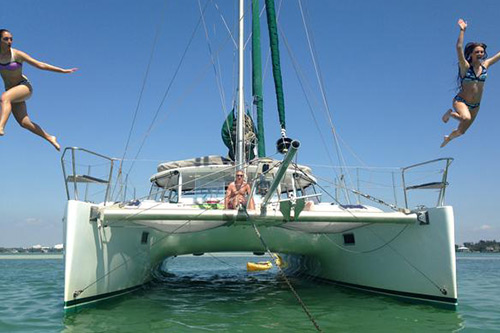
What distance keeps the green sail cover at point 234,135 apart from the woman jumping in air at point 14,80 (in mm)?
5343

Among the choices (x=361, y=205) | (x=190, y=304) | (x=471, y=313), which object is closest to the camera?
(x=471, y=313)

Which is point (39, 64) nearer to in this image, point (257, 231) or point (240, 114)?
point (257, 231)

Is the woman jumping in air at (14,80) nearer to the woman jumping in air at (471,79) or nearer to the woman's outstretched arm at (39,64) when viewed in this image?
the woman's outstretched arm at (39,64)

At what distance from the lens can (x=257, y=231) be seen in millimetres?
5918

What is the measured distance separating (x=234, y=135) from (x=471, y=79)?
5877 millimetres

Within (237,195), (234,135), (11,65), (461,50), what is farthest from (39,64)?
(234,135)

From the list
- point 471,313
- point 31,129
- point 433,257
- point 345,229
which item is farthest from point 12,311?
point 471,313

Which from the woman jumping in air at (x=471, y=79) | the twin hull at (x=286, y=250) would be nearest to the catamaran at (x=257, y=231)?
the twin hull at (x=286, y=250)

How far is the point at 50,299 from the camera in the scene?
7637 millimetres

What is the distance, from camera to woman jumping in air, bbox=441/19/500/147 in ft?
12.4

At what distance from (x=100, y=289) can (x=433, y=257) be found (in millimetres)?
4998

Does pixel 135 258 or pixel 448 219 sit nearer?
pixel 448 219

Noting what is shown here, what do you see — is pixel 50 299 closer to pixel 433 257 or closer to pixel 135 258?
pixel 135 258

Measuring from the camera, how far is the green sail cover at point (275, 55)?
854 centimetres
